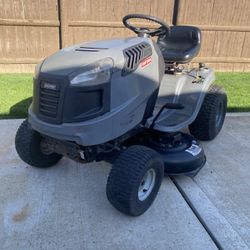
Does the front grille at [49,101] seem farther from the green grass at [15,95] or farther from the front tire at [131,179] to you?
the green grass at [15,95]

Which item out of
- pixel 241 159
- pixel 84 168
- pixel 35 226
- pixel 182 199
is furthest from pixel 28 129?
pixel 241 159

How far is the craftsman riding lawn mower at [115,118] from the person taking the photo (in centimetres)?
193

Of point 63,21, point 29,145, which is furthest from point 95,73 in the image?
point 63,21

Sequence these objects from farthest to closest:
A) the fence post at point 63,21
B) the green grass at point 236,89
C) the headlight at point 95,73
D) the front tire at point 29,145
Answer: the fence post at point 63,21
the green grass at point 236,89
the front tire at point 29,145
the headlight at point 95,73

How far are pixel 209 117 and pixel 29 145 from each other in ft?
5.75

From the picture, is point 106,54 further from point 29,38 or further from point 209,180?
point 29,38

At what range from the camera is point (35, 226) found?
6.72ft

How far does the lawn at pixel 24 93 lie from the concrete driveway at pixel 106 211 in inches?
47.5

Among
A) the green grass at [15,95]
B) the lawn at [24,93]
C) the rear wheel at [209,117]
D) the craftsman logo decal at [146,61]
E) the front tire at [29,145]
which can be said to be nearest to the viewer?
the craftsman logo decal at [146,61]

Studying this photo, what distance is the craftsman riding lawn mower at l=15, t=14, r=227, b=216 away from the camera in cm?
193

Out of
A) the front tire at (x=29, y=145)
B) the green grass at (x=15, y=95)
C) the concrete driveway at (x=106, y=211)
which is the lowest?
the green grass at (x=15, y=95)

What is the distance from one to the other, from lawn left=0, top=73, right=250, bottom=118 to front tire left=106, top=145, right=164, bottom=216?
220cm

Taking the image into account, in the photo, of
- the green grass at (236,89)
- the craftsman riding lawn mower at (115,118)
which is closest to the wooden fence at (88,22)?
the green grass at (236,89)

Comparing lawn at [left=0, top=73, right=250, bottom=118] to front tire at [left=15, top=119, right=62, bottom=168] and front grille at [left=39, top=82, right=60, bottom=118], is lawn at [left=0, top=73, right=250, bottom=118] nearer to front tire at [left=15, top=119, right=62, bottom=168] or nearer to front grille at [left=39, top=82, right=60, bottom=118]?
front tire at [left=15, top=119, right=62, bottom=168]
